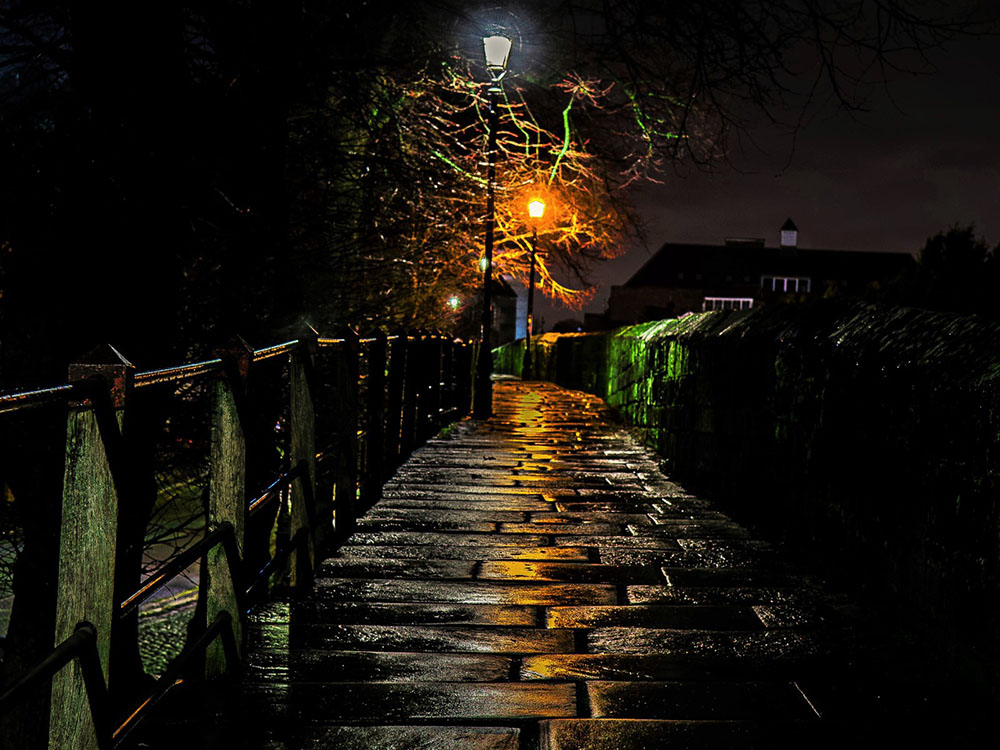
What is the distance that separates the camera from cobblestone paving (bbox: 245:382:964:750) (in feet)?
8.88

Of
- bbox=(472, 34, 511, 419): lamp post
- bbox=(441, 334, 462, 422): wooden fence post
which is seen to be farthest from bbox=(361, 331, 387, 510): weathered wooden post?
bbox=(472, 34, 511, 419): lamp post

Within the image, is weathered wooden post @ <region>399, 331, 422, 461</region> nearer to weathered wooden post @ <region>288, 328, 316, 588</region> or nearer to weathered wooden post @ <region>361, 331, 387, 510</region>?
weathered wooden post @ <region>361, 331, 387, 510</region>

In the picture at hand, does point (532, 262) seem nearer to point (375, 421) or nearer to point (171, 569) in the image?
point (375, 421)

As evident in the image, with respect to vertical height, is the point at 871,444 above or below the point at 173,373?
below

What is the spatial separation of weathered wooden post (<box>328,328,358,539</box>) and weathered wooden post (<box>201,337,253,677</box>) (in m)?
1.94

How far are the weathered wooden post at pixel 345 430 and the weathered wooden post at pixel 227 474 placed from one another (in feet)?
A: 6.36

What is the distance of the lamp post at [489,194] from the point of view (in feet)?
35.8

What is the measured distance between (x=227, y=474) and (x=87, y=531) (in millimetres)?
1137

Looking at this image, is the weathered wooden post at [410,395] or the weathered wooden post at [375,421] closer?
the weathered wooden post at [375,421]

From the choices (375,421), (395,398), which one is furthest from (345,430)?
(395,398)

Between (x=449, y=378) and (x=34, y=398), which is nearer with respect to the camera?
(x=34, y=398)

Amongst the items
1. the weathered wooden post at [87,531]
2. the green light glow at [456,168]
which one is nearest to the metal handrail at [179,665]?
the weathered wooden post at [87,531]

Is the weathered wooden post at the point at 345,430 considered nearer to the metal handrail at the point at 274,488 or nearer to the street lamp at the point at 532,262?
the metal handrail at the point at 274,488

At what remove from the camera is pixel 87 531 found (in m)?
2.13
